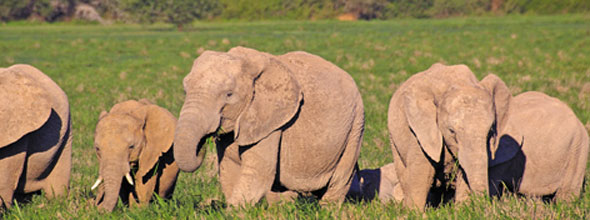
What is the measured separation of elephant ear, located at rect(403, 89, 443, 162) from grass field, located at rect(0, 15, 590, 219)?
494 millimetres

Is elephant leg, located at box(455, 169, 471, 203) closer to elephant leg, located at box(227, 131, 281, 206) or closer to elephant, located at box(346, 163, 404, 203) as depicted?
elephant leg, located at box(227, 131, 281, 206)

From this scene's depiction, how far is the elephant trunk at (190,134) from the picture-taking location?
16.9ft

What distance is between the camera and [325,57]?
1030 inches

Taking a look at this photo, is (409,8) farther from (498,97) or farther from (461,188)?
(461,188)

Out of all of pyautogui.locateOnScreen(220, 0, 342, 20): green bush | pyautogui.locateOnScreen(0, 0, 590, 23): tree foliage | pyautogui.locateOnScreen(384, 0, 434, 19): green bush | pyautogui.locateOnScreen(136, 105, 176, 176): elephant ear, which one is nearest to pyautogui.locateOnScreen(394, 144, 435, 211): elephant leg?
pyautogui.locateOnScreen(136, 105, 176, 176): elephant ear

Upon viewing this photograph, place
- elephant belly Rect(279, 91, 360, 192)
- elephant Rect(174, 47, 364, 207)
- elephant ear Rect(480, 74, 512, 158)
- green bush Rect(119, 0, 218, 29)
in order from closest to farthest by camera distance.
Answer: elephant Rect(174, 47, 364, 207), elephant belly Rect(279, 91, 360, 192), elephant ear Rect(480, 74, 512, 158), green bush Rect(119, 0, 218, 29)

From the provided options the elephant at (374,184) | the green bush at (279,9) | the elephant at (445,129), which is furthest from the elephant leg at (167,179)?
the green bush at (279,9)

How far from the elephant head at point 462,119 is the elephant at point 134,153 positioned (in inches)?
87.9

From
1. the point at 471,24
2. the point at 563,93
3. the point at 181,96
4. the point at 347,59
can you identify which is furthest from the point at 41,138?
the point at 471,24

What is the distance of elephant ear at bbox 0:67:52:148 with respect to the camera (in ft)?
21.6

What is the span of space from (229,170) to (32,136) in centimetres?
216

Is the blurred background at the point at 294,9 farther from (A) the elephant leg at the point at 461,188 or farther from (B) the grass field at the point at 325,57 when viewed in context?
(A) the elephant leg at the point at 461,188

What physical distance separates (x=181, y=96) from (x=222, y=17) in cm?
5971

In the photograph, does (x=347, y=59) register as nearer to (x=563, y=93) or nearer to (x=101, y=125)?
(x=563, y=93)
